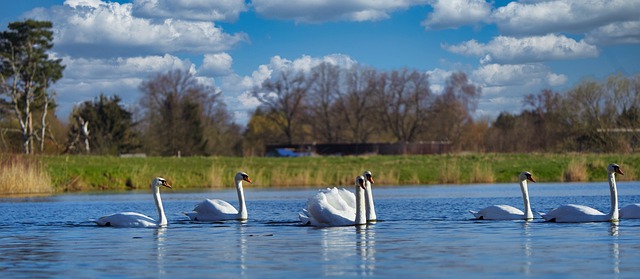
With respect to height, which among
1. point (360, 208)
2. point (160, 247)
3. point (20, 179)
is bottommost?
point (160, 247)

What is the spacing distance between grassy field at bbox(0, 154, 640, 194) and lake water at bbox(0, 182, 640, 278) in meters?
20.0

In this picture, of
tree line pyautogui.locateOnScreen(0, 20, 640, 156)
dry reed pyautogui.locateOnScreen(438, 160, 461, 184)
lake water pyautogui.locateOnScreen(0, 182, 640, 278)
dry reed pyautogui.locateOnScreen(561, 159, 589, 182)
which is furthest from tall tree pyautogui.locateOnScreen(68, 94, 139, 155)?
lake water pyautogui.locateOnScreen(0, 182, 640, 278)

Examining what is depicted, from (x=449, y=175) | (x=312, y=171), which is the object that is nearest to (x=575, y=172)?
(x=449, y=175)

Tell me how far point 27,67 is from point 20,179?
35.5 m

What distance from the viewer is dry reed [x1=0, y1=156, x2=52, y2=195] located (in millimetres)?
37000

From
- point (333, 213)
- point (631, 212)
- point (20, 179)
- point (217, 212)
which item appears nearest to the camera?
point (333, 213)

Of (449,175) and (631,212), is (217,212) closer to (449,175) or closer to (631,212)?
(631,212)

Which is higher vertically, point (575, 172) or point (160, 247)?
point (575, 172)

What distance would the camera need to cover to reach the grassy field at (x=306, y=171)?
147ft

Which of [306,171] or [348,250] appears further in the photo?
[306,171]

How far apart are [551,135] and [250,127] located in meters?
37.6

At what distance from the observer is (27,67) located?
71125 mm

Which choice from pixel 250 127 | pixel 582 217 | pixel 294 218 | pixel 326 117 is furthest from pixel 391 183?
pixel 250 127

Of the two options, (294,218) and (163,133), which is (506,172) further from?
(163,133)
